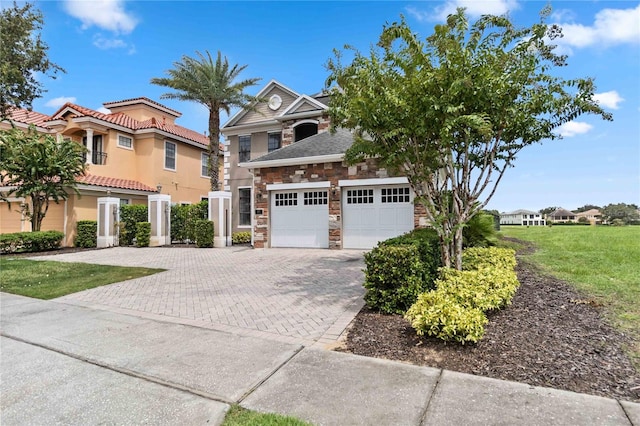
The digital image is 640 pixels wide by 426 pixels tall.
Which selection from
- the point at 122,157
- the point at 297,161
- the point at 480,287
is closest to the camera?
the point at 480,287

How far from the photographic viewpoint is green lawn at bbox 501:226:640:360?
480 centimetres

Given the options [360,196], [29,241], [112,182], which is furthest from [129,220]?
[360,196]

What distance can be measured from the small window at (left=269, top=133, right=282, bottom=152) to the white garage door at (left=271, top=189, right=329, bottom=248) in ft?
18.8

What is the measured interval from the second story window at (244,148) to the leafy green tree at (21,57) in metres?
8.96

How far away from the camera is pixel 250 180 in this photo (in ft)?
66.1

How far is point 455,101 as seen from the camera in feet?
16.9

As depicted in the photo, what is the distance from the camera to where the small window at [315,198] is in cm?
1398

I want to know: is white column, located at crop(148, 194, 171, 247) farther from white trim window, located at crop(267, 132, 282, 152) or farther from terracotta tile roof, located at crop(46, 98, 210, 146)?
white trim window, located at crop(267, 132, 282, 152)

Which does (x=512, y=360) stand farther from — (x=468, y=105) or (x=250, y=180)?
(x=250, y=180)

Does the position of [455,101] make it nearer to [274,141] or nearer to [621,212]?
[274,141]

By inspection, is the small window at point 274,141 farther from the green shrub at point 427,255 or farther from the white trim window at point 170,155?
the green shrub at point 427,255

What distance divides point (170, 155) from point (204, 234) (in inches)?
344

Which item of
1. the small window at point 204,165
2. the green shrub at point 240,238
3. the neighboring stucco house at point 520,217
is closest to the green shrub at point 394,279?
the green shrub at point 240,238

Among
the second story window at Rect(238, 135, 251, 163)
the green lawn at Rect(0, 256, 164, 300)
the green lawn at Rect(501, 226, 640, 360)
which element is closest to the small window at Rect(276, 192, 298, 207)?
the green lawn at Rect(0, 256, 164, 300)
